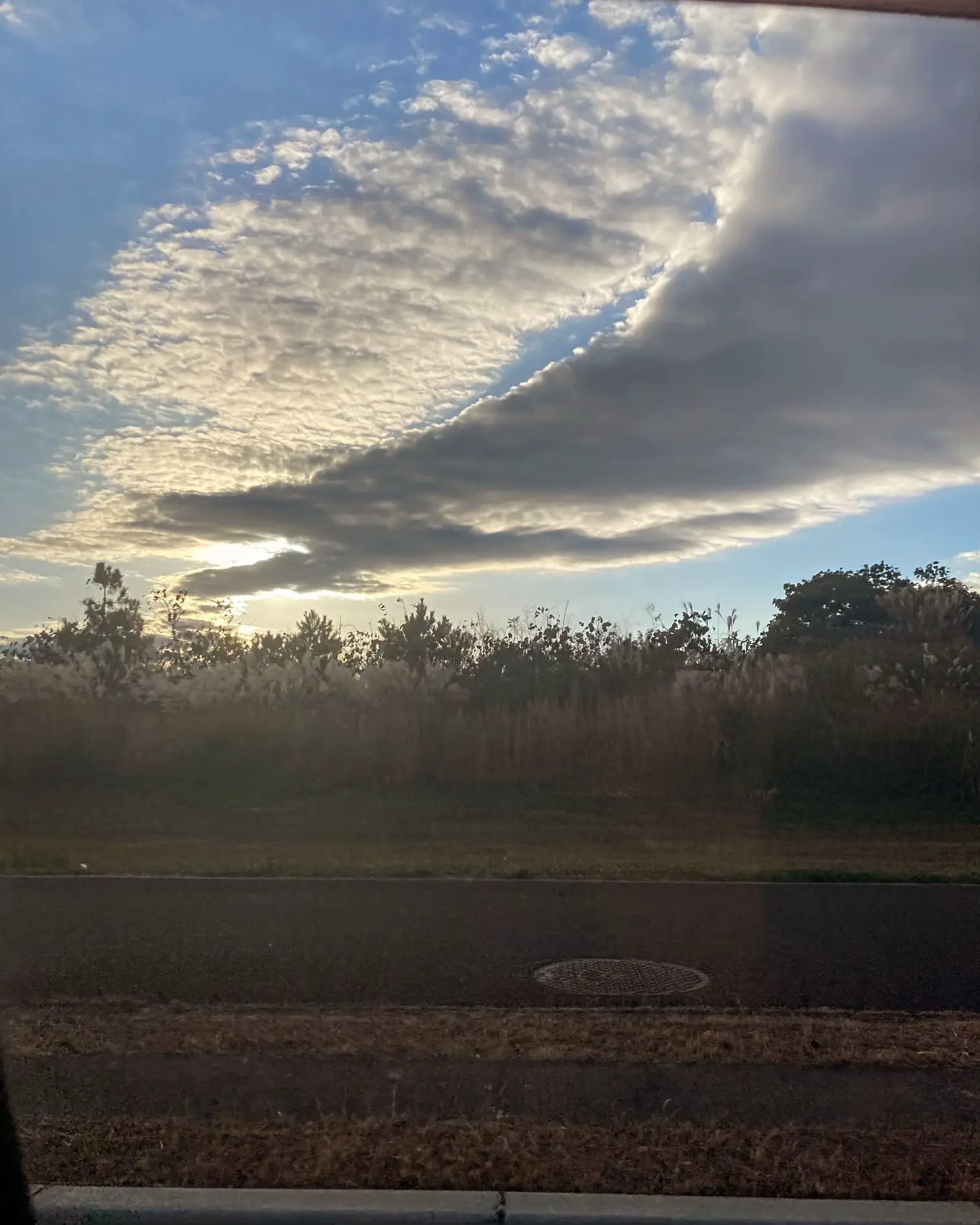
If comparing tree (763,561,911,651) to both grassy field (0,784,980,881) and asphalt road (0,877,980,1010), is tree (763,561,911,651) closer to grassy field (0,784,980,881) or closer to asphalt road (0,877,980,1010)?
grassy field (0,784,980,881)

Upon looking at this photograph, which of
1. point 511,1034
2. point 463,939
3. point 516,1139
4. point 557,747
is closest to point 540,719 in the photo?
point 557,747

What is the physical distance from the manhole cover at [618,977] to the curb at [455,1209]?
287 centimetres

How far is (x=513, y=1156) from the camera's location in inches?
169

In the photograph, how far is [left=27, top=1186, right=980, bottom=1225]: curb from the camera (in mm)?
3793

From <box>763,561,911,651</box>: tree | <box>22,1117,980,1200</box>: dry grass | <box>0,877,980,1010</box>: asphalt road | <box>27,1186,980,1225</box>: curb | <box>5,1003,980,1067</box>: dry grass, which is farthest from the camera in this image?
<box>763,561,911,651</box>: tree

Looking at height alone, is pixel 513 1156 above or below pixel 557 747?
below

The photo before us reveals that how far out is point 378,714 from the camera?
17438mm

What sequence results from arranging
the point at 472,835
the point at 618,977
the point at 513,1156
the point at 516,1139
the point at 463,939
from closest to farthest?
the point at 513,1156
the point at 516,1139
the point at 618,977
the point at 463,939
the point at 472,835

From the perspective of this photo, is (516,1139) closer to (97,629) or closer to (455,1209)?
(455,1209)

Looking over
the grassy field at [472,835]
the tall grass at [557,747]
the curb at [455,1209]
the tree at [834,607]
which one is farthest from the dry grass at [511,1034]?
the tree at [834,607]

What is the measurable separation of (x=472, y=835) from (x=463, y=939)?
537 cm

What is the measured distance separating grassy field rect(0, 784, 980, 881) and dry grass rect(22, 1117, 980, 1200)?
598 centimetres

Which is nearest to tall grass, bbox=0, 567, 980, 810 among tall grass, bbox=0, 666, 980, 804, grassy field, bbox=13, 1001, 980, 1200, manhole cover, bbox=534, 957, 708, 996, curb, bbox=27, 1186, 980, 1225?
tall grass, bbox=0, 666, 980, 804

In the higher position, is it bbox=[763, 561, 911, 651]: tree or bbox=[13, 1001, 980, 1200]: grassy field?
bbox=[763, 561, 911, 651]: tree
